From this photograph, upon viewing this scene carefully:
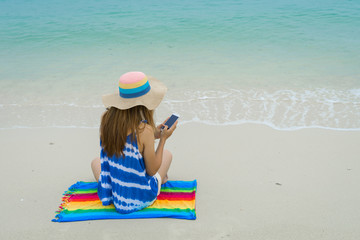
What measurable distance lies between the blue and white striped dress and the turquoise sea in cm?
184

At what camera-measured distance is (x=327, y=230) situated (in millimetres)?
2586

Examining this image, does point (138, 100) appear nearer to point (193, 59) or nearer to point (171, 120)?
point (171, 120)

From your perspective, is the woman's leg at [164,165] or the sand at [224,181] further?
the woman's leg at [164,165]

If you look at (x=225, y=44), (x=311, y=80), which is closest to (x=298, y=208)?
(x=311, y=80)

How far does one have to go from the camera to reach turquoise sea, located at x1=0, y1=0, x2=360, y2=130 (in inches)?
193

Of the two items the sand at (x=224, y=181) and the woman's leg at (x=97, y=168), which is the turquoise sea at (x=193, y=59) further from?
the woman's leg at (x=97, y=168)

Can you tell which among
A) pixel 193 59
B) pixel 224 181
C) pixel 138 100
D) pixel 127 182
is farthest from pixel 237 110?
pixel 193 59

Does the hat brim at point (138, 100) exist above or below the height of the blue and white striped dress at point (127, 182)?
above

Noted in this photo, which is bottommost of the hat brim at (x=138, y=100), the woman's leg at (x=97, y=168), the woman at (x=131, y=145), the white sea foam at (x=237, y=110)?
the white sea foam at (x=237, y=110)

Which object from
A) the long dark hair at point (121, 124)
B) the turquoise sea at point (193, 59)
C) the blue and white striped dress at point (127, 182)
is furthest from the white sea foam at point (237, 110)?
the long dark hair at point (121, 124)

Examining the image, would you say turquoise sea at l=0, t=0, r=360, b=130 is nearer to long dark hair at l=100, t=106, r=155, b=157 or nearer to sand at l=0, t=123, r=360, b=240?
sand at l=0, t=123, r=360, b=240

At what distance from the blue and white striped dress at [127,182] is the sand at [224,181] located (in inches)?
5.3

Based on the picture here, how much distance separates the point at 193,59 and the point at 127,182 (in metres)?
5.00

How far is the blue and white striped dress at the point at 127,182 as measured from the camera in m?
2.62
